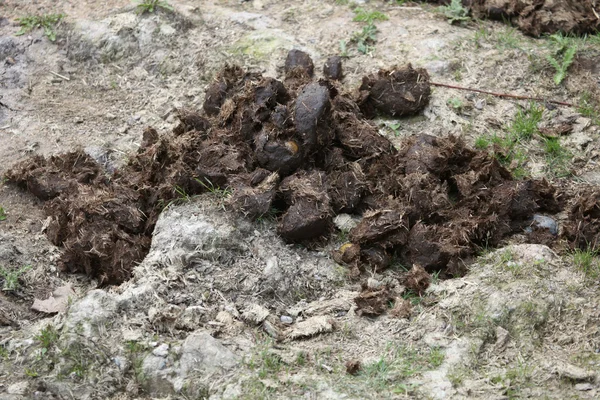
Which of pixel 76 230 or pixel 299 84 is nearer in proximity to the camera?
pixel 76 230

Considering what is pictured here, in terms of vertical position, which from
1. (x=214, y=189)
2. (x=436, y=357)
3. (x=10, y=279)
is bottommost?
(x=10, y=279)

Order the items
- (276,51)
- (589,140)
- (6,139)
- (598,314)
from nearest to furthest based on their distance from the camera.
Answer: (598,314) → (589,140) → (6,139) → (276,51)

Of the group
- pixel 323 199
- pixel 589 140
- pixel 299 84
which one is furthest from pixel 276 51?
pixel 589 140

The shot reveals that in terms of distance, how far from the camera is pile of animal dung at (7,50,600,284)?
5070 millimetres

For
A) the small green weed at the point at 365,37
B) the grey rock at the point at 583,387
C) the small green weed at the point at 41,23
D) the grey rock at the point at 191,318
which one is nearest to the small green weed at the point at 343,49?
the small green weed at the point at 365,37

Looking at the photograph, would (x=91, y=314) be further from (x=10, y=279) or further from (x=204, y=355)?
(x=10, y=279)

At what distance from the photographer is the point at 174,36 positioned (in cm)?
756

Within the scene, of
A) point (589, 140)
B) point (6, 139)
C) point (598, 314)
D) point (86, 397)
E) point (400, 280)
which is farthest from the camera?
point (6, 139)

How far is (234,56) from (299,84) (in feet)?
4.27

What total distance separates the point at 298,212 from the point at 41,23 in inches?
174

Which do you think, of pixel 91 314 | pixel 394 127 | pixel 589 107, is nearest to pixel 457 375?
pixel 91 314

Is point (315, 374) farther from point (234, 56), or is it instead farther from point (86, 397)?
point (234, 56)

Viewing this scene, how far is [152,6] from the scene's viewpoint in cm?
769

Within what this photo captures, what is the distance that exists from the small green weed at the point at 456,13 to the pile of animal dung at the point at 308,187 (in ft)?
6.99
